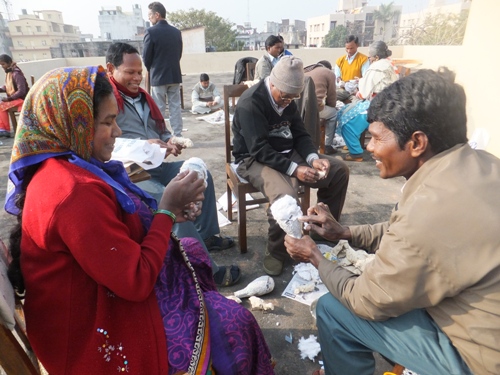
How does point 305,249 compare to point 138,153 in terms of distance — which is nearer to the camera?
point 305,249

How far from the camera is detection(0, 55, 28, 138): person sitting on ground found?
6.22 m

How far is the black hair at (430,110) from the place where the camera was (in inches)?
46.5

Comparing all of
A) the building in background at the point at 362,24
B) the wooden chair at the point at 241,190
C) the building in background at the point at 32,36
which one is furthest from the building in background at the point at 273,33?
the wooden chair at the point at 241,190

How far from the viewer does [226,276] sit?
95.7 inches

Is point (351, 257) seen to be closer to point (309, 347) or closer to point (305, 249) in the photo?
point (309, 347)

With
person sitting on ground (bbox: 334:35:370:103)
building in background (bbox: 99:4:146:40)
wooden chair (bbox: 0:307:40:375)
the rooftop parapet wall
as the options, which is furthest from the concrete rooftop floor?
building in background (bbox: 99:4:146:40)

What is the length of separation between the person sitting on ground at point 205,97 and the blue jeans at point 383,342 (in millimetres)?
6888

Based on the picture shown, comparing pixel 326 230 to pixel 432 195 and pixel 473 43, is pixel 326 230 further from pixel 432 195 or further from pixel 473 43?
pixel 473 43

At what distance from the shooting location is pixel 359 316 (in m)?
1.35

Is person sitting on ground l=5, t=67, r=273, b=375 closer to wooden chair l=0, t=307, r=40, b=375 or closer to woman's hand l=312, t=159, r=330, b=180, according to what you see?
wooden chair l=0, t=307, r=40, b=375

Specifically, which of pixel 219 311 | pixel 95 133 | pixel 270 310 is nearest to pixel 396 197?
pixel 270 310

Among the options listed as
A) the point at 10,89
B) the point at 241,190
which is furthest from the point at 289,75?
the point at 10,89

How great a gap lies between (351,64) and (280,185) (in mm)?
5099

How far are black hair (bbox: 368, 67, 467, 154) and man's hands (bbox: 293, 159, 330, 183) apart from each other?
4.31 ft
